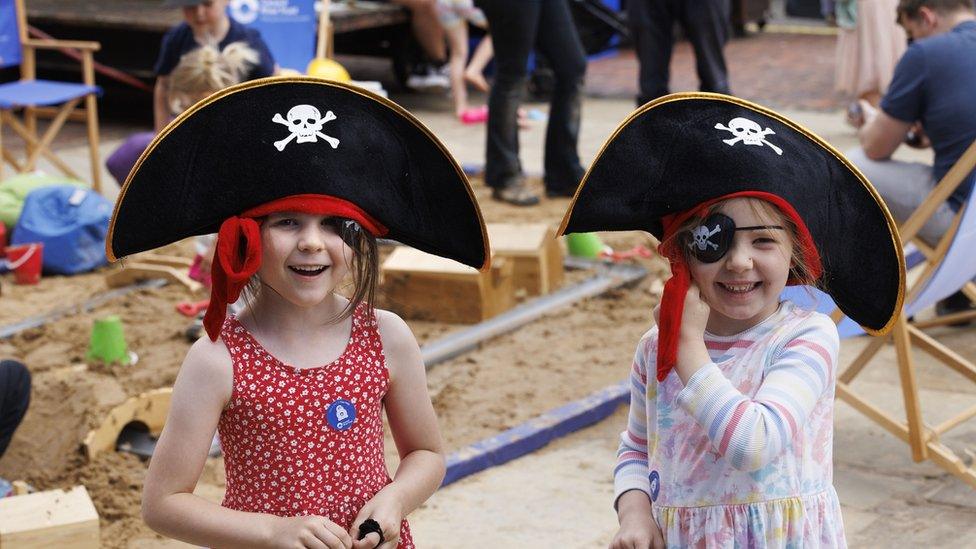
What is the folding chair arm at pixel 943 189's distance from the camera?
13.8 ft

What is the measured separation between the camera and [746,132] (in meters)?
2.34

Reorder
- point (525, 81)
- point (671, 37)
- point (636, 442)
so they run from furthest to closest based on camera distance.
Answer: point (671, 37), point (525, 81), point (636, 442)

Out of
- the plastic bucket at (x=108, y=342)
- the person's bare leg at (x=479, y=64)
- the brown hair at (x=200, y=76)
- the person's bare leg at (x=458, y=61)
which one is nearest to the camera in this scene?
the plastic bucket at (x=108, y=342)

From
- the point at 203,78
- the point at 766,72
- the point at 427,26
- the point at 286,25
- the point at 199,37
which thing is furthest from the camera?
the point at 766,72

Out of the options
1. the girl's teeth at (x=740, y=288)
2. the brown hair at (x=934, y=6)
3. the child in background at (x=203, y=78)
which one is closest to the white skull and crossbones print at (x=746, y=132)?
the girl's teeth at (x=740, y=288)

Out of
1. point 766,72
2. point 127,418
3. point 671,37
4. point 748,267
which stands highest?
point 748,267

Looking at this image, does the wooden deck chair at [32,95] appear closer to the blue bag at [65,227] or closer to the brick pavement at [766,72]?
the blue bag at [65,227]

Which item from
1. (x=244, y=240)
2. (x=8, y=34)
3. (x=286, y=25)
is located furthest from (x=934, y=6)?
(x=8, y=34)

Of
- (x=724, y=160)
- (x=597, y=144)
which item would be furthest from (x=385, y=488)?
(x=597, y=144)

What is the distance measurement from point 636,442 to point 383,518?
53 cm

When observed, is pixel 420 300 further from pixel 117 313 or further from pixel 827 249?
pixel 827 249

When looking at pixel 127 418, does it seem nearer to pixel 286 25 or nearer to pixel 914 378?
pixel 914 378

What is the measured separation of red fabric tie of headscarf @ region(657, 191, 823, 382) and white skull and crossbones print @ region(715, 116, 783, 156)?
89 mm

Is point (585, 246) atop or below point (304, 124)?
below
